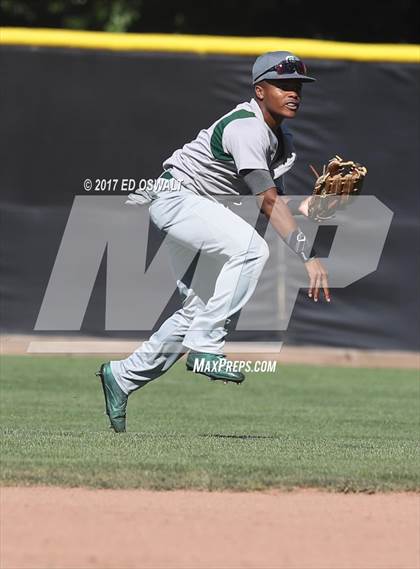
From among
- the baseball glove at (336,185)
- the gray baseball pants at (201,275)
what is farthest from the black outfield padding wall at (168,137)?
the gray baseball pants at (201,275)

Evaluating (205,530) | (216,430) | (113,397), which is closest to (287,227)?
(113,397)

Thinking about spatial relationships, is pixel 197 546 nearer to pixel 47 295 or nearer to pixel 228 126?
pixel 228 126

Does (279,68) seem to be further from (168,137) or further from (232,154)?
(168,137)

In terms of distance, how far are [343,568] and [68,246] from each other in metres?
7.80

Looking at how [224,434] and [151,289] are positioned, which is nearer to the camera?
[224,434]

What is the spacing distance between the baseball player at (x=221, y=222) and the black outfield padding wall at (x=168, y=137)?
5.19m

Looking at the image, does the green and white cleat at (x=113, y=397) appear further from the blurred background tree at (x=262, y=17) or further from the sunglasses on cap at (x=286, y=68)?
the blurred background tree at (x=262, y=17)

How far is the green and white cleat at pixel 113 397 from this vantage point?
22.4 ft

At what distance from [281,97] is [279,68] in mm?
169

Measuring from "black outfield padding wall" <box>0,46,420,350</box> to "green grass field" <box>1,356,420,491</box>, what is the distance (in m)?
0.71

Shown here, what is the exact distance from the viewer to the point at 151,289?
476 inches

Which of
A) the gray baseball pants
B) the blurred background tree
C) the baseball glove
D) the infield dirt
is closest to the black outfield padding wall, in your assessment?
the baseball glove

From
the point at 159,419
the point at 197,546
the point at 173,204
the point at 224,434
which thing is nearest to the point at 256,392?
the point at 159,419

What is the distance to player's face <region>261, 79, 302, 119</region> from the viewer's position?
6656mm
